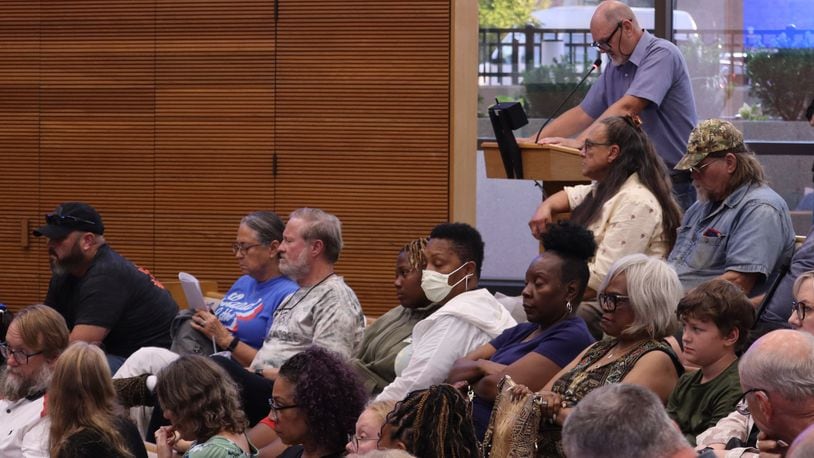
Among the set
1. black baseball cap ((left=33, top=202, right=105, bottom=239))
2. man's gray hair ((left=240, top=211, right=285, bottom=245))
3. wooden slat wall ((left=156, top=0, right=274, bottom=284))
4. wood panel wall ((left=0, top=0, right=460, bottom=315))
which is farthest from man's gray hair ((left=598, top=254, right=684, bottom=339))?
wooden slat wall ((left=156, top=0, right=274, bottom=284))

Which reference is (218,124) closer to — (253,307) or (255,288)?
(255,288)

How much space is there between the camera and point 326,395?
140 inches

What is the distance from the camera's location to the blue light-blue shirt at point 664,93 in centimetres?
529

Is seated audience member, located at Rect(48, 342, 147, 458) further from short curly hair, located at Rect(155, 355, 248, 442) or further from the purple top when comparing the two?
the purple top

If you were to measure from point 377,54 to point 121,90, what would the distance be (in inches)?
59.8

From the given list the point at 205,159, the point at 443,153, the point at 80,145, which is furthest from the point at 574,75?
the point at 80,145

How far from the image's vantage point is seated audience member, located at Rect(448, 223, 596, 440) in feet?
12.6

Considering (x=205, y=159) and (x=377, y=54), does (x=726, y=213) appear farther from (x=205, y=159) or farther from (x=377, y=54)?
(x=205, y=159)

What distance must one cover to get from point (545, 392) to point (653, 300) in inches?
16.8

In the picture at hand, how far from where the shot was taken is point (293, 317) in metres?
4.84

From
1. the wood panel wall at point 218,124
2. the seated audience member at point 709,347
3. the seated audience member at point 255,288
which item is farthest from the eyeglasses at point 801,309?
the wood panel wall at point 218,124

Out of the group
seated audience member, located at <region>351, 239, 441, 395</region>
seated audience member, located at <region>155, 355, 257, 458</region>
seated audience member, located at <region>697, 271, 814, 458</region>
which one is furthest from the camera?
seated audience member, located at <region>351, 239, 441, 395</region>

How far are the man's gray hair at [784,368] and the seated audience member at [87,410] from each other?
1.97 m

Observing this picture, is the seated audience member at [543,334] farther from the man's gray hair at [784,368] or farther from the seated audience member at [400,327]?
the man's gray hair at [784,368]
